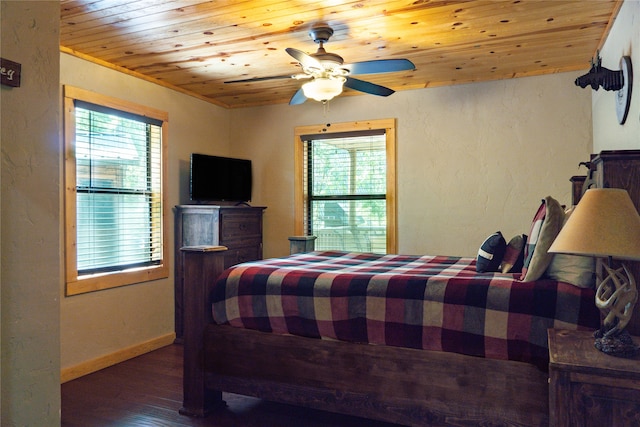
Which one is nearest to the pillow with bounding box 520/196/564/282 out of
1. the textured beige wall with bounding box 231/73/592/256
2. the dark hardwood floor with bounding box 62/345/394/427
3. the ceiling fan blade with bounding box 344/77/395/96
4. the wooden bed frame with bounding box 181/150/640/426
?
the wooden bed frame with bounding box 181/150/640/426

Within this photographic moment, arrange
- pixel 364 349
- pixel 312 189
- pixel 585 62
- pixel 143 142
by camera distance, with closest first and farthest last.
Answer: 1. pixel 364 349
2. pixel 585 62
3. pixel 143 142
4. pixel 312 189

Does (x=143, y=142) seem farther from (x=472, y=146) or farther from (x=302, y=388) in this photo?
(x=472, y=146)

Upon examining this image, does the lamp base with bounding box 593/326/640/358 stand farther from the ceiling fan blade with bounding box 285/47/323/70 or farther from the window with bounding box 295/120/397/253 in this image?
the window with bounding box 295/120/397/253

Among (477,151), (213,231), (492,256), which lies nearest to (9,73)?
(492,256)

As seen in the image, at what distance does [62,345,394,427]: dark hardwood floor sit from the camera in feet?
8.34

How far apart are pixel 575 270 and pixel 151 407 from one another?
2.43 meters

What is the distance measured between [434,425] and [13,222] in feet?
6.21

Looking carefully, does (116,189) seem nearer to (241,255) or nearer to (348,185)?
(241,255)

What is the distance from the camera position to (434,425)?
208 centimetres

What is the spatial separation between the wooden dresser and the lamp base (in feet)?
10.2

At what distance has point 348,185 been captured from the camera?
4.70 meters

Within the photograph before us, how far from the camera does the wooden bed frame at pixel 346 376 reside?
6.43 ft

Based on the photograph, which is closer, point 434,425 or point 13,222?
point 13,222

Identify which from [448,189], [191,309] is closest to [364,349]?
[191,309]
